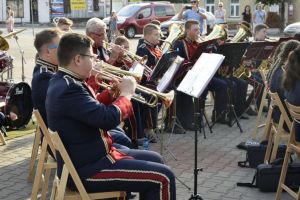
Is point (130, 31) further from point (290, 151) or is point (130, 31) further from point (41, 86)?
point (290, 151)

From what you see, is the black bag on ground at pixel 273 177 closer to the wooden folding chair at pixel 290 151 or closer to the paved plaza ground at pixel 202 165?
the paved plaza ground at pixel 202 165

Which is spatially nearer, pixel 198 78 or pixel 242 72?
pixel 198 78

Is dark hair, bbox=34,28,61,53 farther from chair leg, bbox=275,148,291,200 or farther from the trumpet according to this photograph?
chair leg, bbox=275,148,291,200

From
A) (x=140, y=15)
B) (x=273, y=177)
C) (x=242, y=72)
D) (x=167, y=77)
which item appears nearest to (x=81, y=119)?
(x=167, y=77)

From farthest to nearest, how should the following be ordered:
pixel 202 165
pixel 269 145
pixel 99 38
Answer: pixel 99 38 < pixel 202 165 < pixel 269 145

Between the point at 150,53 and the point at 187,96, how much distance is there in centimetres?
103

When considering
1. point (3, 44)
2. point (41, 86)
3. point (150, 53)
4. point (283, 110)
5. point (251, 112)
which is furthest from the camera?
point (251, 112)

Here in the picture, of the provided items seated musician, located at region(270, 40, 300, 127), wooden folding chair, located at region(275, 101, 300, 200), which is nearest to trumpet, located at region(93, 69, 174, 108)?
wooden folding chair, located at region(275, 101, 300, 200)

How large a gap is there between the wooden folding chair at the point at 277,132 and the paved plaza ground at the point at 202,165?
38 centimetres

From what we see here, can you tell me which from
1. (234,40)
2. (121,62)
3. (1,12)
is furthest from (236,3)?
(121,62)

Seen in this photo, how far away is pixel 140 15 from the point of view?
2480 cm

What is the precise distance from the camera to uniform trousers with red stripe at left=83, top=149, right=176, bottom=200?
346cm

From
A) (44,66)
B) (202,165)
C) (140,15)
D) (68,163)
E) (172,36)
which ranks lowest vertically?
(202,165)

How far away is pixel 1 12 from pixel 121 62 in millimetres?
32218
